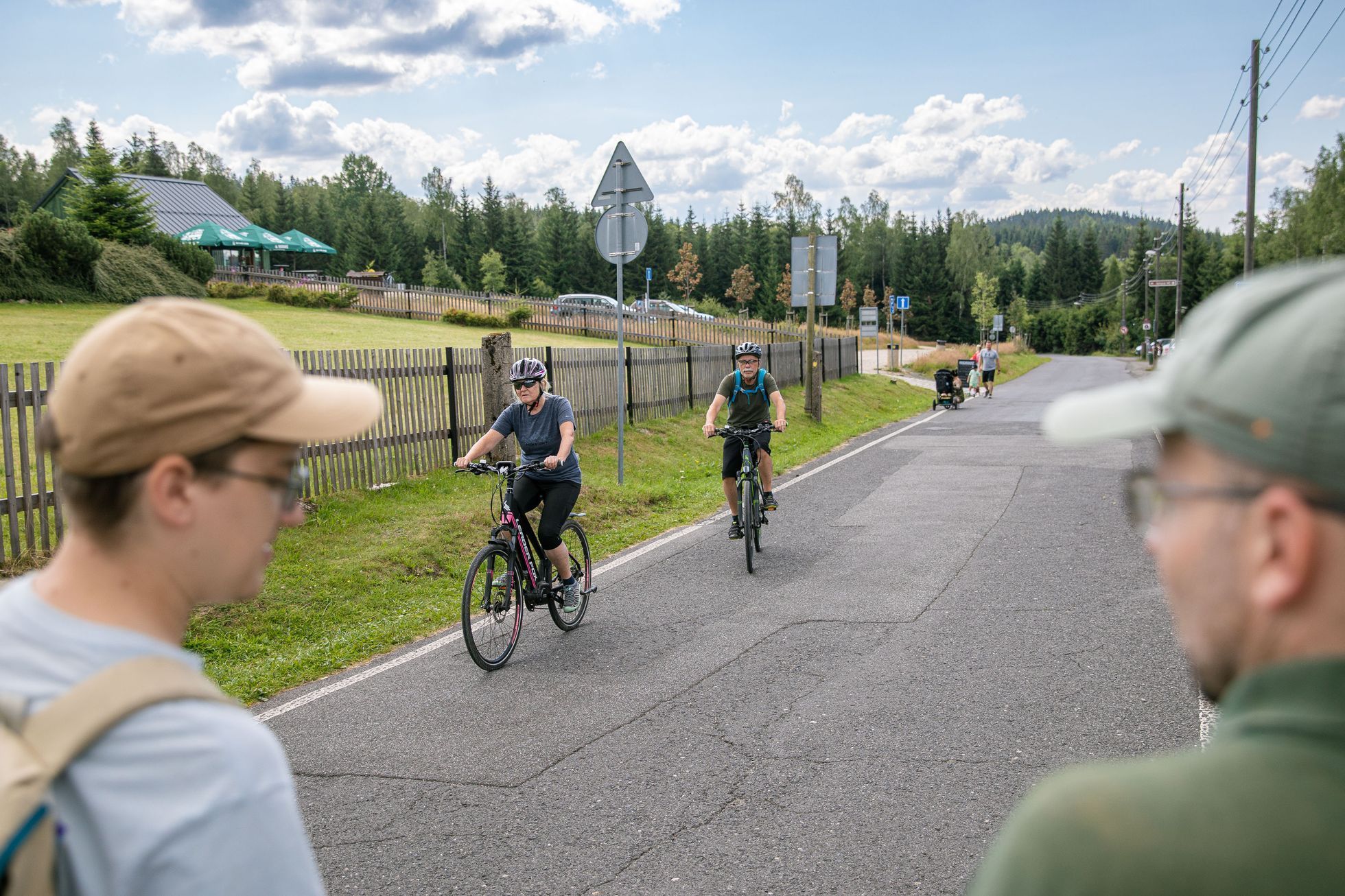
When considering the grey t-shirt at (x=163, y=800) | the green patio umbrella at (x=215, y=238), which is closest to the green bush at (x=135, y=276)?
the green patio umbrella at (x=215, y=238)

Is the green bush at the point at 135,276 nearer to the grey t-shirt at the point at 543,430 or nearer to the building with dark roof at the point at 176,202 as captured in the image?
the building with dark roof at the point at 176,202

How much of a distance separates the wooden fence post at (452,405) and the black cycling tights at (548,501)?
6.19 metres

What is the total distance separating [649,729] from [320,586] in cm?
444

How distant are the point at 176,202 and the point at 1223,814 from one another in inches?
2754

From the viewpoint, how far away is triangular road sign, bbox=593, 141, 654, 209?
1332 centimetres

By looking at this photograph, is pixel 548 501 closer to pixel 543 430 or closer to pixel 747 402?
pixel 543 430

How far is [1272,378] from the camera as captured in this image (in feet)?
3.08

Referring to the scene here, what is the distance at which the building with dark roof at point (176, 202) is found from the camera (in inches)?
2362

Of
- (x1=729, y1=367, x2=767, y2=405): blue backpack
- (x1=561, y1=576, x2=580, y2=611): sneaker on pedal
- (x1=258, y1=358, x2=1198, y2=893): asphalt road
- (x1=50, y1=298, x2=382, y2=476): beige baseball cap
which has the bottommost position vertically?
(x1=258, y1=358, x2=1198, y2=893): asphalt road

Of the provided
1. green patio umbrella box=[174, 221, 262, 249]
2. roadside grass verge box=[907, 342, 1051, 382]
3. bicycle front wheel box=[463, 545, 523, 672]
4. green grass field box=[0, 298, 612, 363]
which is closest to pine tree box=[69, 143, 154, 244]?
green patio umbrella box=[174, 221, 262, 249]

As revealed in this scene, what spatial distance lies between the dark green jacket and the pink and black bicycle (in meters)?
5.90

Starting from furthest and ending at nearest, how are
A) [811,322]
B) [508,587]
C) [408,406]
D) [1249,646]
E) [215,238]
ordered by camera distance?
[215,238] < [811,322] < [408,406] < [508,587] < [1249,646]

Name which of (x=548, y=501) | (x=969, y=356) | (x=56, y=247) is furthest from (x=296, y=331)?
(x=969, y=356)

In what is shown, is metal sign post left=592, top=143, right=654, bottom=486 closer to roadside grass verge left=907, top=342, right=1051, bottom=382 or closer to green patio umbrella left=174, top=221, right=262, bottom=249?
roadside grass verge left=907, top=342, right=1051, bottom=382
